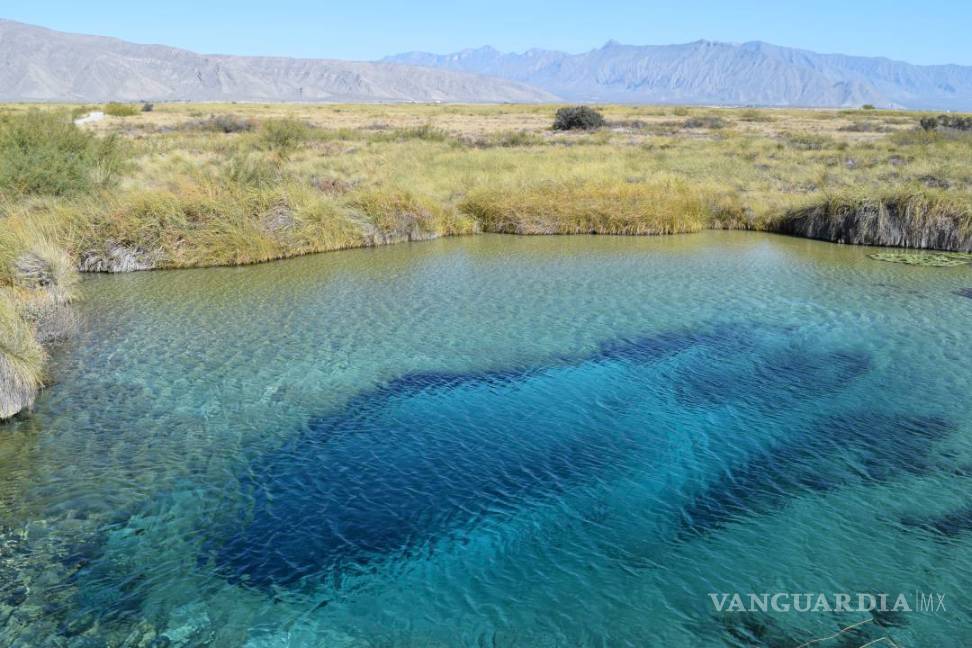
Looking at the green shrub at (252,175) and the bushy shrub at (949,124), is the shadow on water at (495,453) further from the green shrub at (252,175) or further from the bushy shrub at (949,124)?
the bushy shrub at (949,124)

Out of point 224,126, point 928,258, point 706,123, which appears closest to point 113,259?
point 928,258

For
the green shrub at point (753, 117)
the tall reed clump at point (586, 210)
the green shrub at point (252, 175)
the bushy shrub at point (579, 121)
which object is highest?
the green shrub at point (753, 117)

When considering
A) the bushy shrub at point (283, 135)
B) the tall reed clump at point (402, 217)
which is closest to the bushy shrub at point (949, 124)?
the bushy shrub at point (283, 135)

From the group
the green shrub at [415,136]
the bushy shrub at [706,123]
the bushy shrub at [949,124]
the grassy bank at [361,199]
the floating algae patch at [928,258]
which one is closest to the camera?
the grassy bank at [361,199]

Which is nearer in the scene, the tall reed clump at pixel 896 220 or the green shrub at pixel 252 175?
the tall reed clump at pixel 896 220

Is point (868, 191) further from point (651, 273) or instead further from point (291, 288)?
point (291, 288)

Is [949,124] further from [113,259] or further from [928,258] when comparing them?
[113,259]

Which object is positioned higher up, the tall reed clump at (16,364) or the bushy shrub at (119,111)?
the bushy shrub at (119,111)

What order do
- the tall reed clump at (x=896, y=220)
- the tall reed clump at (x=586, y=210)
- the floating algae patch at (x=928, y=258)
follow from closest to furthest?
the floating algae patch at (x=928, y=258)
the tall reed clump at (x=896, y=220)
the tall reed clump at (x=586, y=210)
